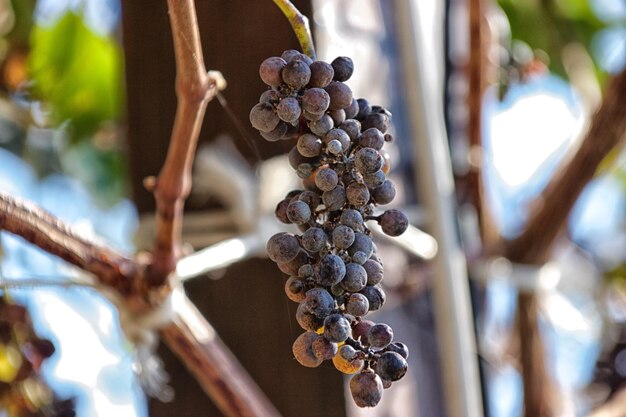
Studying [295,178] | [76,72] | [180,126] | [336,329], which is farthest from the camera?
[76,72]

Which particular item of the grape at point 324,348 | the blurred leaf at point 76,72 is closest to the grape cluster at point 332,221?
the grape at point 324,348

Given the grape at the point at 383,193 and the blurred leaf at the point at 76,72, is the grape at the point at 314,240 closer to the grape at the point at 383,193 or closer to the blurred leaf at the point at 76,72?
the grape at the point at 383,193

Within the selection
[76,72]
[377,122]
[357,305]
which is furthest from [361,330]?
[76,72]

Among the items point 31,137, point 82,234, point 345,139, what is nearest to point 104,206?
point 31,137

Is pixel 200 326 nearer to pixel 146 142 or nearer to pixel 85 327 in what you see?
pixel 146 142

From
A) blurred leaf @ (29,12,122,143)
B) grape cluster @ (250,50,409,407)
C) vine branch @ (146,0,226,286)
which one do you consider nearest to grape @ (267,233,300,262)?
grape cluster @ (250,50,409,407)

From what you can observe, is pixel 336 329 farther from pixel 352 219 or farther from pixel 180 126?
pixel 180 126
